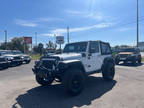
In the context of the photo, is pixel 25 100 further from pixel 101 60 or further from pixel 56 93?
pixel 101 60

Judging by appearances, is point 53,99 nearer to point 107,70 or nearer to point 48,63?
point 48,63

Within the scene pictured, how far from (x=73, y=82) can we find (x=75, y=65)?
0.66 m

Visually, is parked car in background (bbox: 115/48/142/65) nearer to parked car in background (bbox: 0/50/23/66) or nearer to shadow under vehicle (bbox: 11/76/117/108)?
shadow under vehicle (bbox: 11/76/117/108)

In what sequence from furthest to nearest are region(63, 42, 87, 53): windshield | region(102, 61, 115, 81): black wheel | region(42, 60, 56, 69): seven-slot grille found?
region(102, 61, 115, 81): black wheel
region(63, 42, 87, 53): windshield
region(42, 60, 56, 69): seven-slot grille

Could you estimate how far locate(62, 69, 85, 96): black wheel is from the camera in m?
4.35

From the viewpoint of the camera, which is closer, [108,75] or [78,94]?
[78,94]

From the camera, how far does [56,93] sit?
4.99m

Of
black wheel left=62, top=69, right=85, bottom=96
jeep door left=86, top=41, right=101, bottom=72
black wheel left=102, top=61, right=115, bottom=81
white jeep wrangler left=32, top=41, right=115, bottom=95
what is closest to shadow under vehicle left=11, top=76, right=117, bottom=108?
black wheel left=62, top=69, right=85, bottom=96

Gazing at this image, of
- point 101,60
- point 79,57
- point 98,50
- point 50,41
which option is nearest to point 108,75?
point 101,60

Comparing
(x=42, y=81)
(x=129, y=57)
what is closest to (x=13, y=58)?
(x=42, y=81)

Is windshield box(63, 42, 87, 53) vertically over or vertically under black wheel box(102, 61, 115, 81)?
over

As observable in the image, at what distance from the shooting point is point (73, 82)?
4.64 metres

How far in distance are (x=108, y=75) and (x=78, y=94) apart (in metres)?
2.42

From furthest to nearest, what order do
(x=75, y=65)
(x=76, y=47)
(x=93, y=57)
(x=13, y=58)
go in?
(x=13, y=58)
(x=76, y=47)
(x=93, y=57)
(x=75, y=65)
